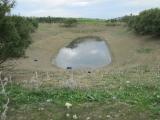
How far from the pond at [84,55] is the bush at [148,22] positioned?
3813 millimetres

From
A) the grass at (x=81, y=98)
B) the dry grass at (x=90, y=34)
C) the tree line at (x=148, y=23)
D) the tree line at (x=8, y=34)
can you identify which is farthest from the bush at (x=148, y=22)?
the grass at (x=81, y=98)

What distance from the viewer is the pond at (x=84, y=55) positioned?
112ft

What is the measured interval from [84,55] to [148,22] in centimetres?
833

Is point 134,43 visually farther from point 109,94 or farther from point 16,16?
point 109,94

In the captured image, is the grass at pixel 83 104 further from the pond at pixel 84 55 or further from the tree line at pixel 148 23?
the tree line at pixel 148 23

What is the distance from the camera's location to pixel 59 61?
1410 inches

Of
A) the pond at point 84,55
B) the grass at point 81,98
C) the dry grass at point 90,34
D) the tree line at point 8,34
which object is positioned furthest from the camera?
the pond at point 84,55

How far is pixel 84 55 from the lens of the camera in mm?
39562

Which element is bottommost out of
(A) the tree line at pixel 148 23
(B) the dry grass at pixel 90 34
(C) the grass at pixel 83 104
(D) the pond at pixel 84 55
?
(D) the pond at pixel 84 55

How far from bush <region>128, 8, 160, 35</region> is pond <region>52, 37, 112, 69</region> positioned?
3.81 m

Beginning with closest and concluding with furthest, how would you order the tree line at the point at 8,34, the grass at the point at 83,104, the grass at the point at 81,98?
1. the grass at the point at 83,104
2. the grass at the point at 81,98
3. the tree line at the point at 8,34

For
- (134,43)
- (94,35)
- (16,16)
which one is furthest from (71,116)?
(94,35)

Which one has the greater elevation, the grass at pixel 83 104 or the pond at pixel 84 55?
the grass at pixel 83 104

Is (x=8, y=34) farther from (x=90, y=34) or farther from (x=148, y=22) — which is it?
(x=90, y=34)
